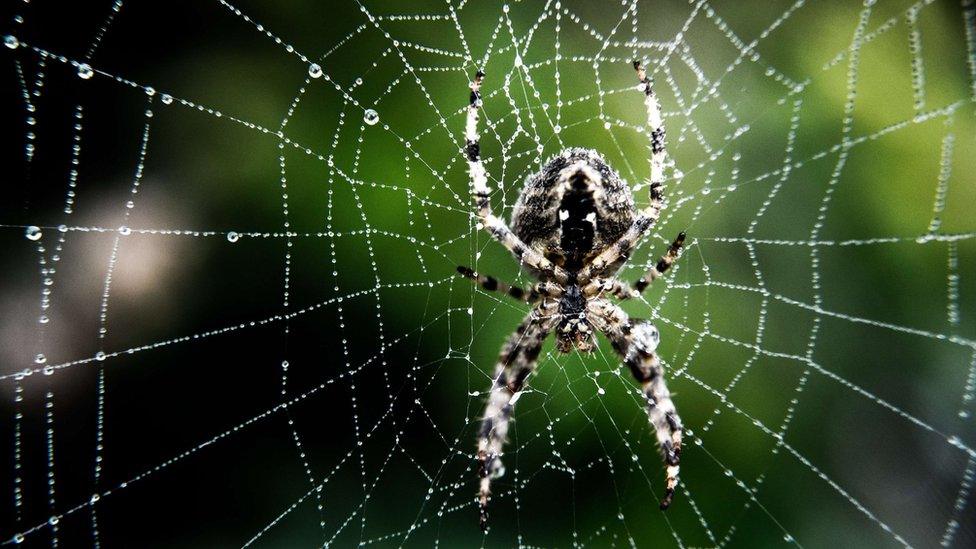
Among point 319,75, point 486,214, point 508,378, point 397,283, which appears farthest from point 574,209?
point 397,283

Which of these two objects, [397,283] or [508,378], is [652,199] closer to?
[508,378]

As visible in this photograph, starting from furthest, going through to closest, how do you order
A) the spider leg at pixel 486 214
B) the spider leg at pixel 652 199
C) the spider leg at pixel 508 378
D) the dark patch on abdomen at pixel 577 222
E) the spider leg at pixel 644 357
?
1. the spider leg at pixel 644 357
2. the spider leg at pixel 508 378
3. the spider leg at pixel 652 199
4. the spider leg at pixel 486 214
5. the dark patch on abdomen at pixel 577 222

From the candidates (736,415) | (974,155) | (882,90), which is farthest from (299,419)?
(974,155)

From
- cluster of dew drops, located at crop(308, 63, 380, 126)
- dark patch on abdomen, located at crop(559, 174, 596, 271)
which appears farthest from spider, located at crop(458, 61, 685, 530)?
cluster of dew drops, located at crop(308, 63, 380, 126)

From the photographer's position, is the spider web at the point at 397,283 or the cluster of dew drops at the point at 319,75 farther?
the spider web at the point at 397,283

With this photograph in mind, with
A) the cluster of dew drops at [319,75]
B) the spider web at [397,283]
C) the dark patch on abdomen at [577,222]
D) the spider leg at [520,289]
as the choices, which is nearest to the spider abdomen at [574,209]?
the dark patch on abdomen at [577,222]

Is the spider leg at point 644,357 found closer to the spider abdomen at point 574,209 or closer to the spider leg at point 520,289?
the spider leg at point 520,289
